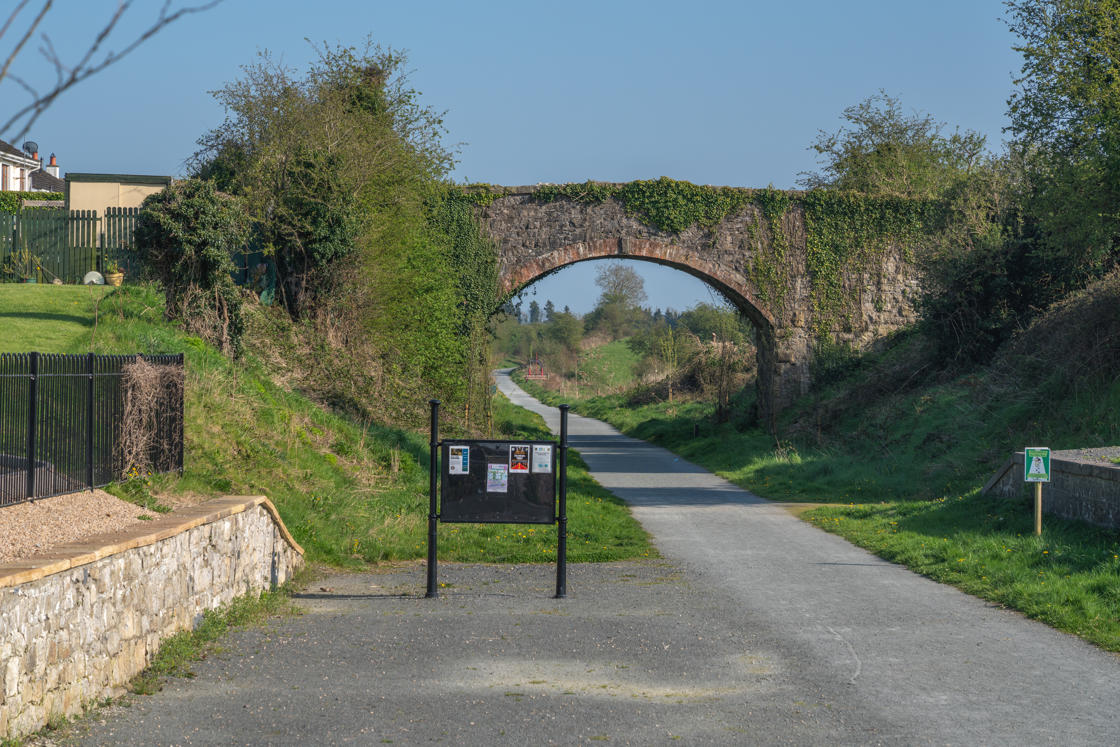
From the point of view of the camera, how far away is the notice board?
10.0 metres

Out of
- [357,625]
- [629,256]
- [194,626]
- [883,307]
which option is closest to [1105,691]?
[357,625]

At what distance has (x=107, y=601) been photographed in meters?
6.48

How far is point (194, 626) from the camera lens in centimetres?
793

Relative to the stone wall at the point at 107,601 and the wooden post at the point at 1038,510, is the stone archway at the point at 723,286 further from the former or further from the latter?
the stone wall at the point at 107,601

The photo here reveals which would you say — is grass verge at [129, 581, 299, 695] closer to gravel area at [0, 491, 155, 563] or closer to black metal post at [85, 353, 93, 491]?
gravel area at [0, 491, 155, 563]

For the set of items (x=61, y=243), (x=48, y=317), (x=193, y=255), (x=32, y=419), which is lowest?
(x=32, y=419)

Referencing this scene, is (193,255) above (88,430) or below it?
above

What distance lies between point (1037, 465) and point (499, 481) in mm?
6298

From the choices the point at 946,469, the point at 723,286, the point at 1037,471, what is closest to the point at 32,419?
the point at 1037,471

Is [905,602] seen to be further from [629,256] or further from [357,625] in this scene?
[629,256]

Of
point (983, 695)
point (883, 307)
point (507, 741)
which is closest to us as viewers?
point (507, 741)

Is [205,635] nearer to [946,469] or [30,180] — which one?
[946,469]

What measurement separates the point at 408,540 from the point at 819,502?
28.3ft

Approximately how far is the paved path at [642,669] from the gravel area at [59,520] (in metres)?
1.21
